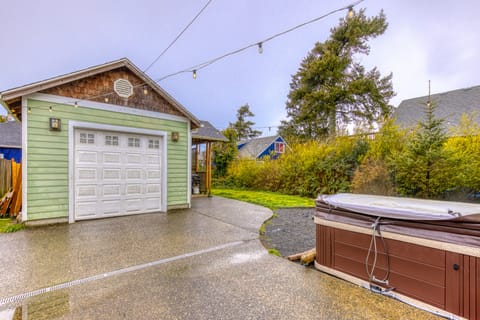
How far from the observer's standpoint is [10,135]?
12.9 meters

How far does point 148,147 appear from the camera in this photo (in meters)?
6.47

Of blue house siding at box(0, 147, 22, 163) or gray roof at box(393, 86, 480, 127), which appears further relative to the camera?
blue house siding at box(0, 147, 22, 163)

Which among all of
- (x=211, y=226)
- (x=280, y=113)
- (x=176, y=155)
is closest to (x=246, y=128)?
(x=280, y=113)

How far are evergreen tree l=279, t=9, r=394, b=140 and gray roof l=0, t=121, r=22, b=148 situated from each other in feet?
57.4

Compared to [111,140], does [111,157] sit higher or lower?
lower

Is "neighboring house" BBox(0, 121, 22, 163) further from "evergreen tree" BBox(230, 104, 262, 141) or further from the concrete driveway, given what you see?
"evergreen tree" BBox(230, 104, 262, 141)

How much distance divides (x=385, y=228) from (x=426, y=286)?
0.57 metres

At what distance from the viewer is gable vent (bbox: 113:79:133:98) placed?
19.4ft

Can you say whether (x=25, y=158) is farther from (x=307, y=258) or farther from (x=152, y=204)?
(x=307, y=258)

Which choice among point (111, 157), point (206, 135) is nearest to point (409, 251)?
point (111, 157)

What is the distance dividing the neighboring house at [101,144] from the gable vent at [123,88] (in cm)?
2

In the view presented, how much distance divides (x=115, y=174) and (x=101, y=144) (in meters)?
0.82

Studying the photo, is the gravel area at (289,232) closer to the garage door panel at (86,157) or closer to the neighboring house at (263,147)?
the garage door panel at (86,157)

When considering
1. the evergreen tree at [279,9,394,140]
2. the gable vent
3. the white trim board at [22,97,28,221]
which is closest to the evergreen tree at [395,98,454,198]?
the evergreen tree at [279,9,394,140]
